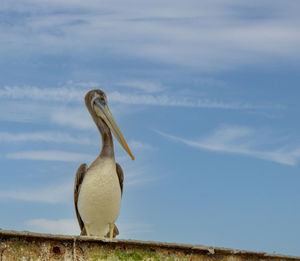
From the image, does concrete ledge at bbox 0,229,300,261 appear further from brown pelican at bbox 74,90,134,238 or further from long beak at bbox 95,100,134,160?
long beak at bbox 95,100,134,160

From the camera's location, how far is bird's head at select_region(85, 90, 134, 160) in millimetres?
12852

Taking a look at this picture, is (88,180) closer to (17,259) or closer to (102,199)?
(102,199)

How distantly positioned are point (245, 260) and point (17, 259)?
12.2 feet

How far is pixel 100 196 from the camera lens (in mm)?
11617

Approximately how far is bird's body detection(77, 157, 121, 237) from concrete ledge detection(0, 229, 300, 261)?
4218 mm

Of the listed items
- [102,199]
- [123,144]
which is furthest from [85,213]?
[123,144]

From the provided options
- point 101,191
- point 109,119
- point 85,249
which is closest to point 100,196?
point 101,191

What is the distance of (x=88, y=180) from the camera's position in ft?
38.5

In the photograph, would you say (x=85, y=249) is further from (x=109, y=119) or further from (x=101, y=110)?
(x=101, y=110)

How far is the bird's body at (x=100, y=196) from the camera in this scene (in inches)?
458

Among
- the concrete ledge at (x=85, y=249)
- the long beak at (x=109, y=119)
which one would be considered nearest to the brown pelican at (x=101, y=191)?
the long beak at (x=109, y=119)

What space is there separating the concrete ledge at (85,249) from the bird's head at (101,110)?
5.61 meters

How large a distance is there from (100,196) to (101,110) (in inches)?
92.4

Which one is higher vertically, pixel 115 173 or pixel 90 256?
pixel 115 173
